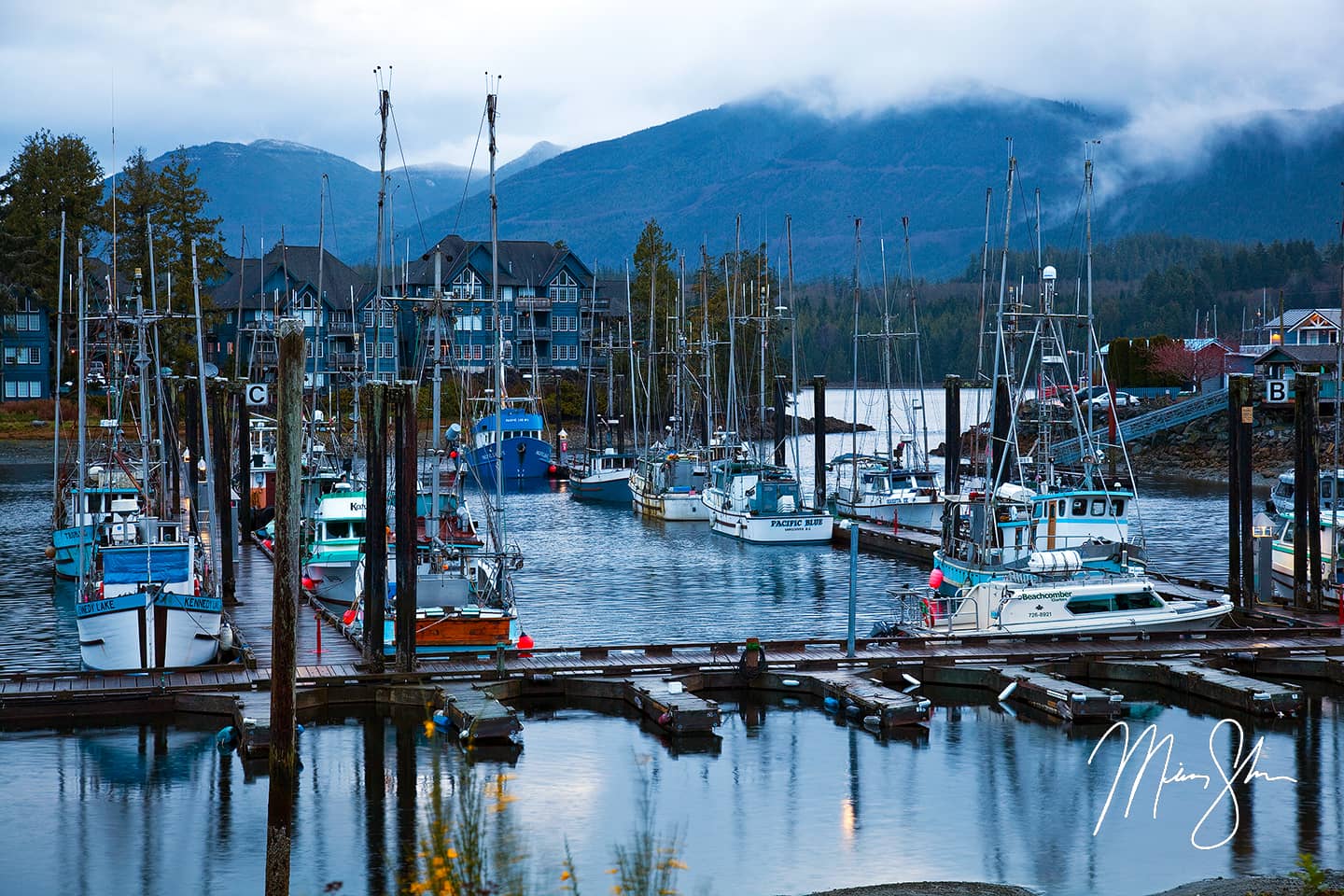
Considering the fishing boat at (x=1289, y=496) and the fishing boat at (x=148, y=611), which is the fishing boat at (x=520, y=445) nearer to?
the fishing boat at (x=1289, y=496)

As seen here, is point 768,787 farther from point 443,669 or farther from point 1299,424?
point 1299,424

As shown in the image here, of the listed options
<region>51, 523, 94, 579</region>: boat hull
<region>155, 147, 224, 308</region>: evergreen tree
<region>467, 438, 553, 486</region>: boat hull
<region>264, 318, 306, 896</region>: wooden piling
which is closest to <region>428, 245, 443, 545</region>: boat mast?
<region>264, 318, 306, 896</region>: wooden piling

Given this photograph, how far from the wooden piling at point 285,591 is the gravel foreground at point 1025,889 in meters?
7.63

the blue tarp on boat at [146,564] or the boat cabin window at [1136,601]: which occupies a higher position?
the blue tarp on boat at [146,564]

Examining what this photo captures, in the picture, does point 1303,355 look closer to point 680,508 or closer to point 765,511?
point 680,508

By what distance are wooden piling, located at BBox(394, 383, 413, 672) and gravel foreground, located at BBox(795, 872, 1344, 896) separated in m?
13.2

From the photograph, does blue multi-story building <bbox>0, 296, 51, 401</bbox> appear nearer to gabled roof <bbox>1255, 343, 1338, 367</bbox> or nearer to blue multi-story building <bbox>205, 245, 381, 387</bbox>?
blue multi-story building <bbox>205, 245, 381, 387</bbox>

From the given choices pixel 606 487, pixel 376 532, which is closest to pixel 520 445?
pixel 606 487

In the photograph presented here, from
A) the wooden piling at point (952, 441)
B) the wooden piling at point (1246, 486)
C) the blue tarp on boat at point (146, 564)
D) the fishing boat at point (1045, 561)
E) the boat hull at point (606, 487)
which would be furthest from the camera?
the boat hull at point (606, 487)

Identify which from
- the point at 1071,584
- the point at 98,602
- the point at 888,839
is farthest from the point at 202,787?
the point at 1071,584

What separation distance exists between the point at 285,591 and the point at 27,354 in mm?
117236

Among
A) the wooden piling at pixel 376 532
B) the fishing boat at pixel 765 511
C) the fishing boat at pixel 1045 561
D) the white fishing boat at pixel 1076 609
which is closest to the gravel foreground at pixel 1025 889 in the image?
the wooden piling at pixel 376 532

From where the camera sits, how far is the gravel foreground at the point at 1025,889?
19.2m

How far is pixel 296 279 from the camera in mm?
136875
